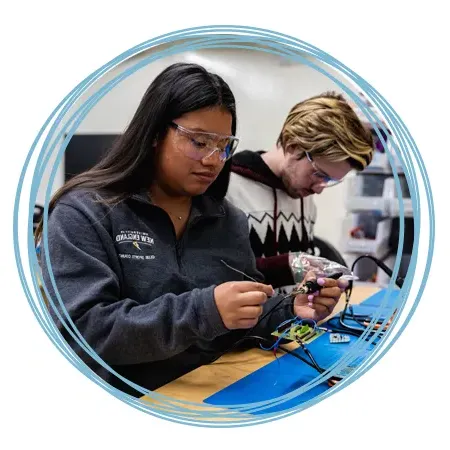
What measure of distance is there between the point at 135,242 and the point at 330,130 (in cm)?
49

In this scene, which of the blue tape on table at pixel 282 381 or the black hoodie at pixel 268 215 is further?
the black hoodie at pixel 268 215

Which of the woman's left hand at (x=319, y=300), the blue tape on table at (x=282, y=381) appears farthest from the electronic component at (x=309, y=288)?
the blue tape on table at (x=282, y=381)

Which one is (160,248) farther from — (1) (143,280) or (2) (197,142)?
(2) (197,142)

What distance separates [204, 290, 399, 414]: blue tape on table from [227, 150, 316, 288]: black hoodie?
18 centimetres

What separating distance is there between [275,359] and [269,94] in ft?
1.96

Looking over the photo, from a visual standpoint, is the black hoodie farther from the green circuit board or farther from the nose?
the nose

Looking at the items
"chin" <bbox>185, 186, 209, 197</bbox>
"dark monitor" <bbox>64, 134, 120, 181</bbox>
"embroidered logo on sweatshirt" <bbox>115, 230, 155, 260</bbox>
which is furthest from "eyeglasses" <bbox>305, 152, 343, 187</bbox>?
"dark monitor" <bbox>64, 134, 120, 181</bbox>

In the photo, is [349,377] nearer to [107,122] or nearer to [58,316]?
[58,316]

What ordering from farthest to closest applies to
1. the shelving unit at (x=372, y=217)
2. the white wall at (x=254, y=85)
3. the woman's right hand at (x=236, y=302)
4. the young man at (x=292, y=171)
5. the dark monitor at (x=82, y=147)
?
the shelving unit at (x=372, y=217) < the dark monitor at (x=82, y=147) < the young man at (x=292, y=171) < the white wall at (x=254, y=85) < the woman's right hand at (x=236, y=302)

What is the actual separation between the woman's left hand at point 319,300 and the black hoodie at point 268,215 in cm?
11

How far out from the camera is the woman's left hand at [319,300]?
0.99 m

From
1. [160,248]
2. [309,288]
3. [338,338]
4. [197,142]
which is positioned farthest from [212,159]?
[338,338]

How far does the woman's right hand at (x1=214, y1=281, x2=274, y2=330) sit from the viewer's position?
79cm

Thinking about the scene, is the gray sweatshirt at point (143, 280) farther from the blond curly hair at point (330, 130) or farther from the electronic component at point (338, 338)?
the blond curly hair at point (330, 130)
